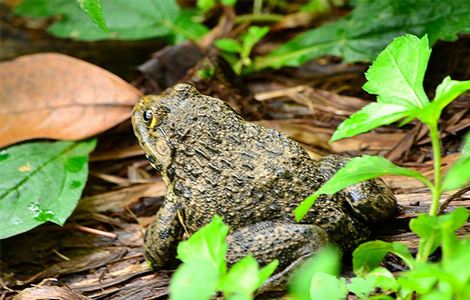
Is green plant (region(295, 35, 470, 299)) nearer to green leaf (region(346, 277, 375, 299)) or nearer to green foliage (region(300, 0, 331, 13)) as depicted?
green leaf (region(346, 277, 375, 299))

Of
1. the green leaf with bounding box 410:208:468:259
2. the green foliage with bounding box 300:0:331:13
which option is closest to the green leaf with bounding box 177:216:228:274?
the green leaf with bounding box 410:208:468:259

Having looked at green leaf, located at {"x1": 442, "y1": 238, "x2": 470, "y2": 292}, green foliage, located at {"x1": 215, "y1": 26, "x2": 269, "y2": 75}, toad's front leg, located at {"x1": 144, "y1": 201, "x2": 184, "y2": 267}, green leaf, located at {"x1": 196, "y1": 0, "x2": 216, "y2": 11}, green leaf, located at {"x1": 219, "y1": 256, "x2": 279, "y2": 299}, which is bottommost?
toad's front leg, located at {"x1": 144, "y1": 201, "x2": 184, "y2": 267}

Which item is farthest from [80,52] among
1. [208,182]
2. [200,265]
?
[200,265]

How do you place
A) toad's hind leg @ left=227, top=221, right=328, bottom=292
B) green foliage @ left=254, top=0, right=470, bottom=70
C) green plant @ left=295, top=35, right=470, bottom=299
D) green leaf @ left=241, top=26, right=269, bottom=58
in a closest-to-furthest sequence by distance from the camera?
1. green plant @ left=295, top=35, right=470, bottom=299
2. toad's hind leg @ left=227, top=221, right=328, bottom=292
3. green foliage @ left=254, top=0, right=470, bottom=70
4. green leaf @ left=241, top=26, right=269, bottom=58

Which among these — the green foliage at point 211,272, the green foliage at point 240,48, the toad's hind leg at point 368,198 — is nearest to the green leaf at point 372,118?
the green foliage at point 211,272

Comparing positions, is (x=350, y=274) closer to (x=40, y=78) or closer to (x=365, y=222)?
(x=365, y=222)

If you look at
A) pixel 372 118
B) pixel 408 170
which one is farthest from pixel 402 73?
pixel 408 170

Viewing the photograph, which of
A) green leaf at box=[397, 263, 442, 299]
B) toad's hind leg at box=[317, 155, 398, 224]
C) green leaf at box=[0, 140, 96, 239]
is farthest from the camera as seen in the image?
green leaf at box=[0, 140, 96, 239]

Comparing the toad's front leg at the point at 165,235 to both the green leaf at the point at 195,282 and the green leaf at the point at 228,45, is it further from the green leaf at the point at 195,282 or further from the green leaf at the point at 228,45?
the green leaf at the point at 228,45
